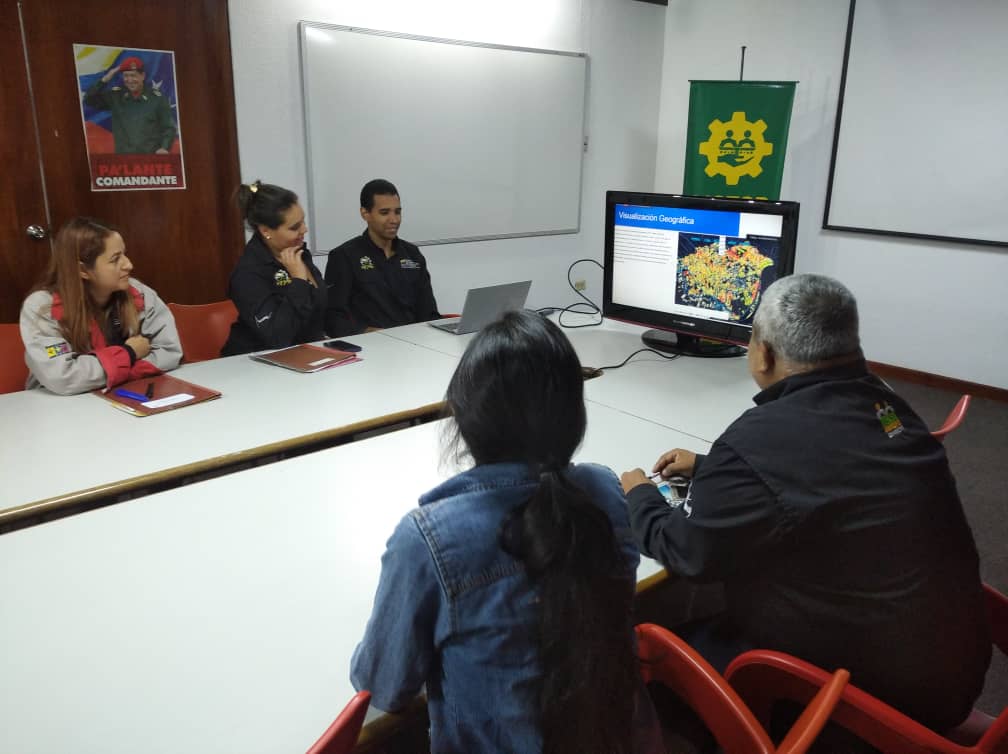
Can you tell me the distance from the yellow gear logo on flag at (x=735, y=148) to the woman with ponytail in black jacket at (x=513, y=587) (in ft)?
13.6

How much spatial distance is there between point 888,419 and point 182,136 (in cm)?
345

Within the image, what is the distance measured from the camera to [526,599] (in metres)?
0.90

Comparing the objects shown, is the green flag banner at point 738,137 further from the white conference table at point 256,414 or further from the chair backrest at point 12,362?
the chair backrest at point 12,362

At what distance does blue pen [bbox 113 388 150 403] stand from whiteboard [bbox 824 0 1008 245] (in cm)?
421

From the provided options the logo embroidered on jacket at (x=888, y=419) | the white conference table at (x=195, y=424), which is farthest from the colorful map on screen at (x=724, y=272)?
the logo embroidered on jacket at (x=888, y=419)

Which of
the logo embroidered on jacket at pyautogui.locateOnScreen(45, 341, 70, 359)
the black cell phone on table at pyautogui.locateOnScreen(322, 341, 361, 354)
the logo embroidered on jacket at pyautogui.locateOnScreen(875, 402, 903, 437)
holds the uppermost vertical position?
the logo embroidered on jacket at pyautogui.locateOnScreen(875, 402, 903, 437)

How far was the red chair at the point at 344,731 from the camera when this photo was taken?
0.79 metres

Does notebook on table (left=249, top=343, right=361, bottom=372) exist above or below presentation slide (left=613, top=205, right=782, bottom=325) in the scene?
below

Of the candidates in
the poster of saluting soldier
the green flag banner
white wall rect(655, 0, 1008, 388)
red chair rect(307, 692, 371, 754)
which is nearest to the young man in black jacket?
the poster of saluting soldier

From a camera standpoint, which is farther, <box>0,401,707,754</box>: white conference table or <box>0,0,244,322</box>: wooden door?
<box>0,0,244,322</box>: wooden door

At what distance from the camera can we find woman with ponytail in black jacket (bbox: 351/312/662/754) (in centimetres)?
88

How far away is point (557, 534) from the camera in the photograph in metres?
0.86

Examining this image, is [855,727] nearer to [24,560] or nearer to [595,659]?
[595,659]

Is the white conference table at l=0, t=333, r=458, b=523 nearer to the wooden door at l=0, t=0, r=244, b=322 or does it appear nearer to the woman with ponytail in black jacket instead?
the woman with ponytail in black jacket
